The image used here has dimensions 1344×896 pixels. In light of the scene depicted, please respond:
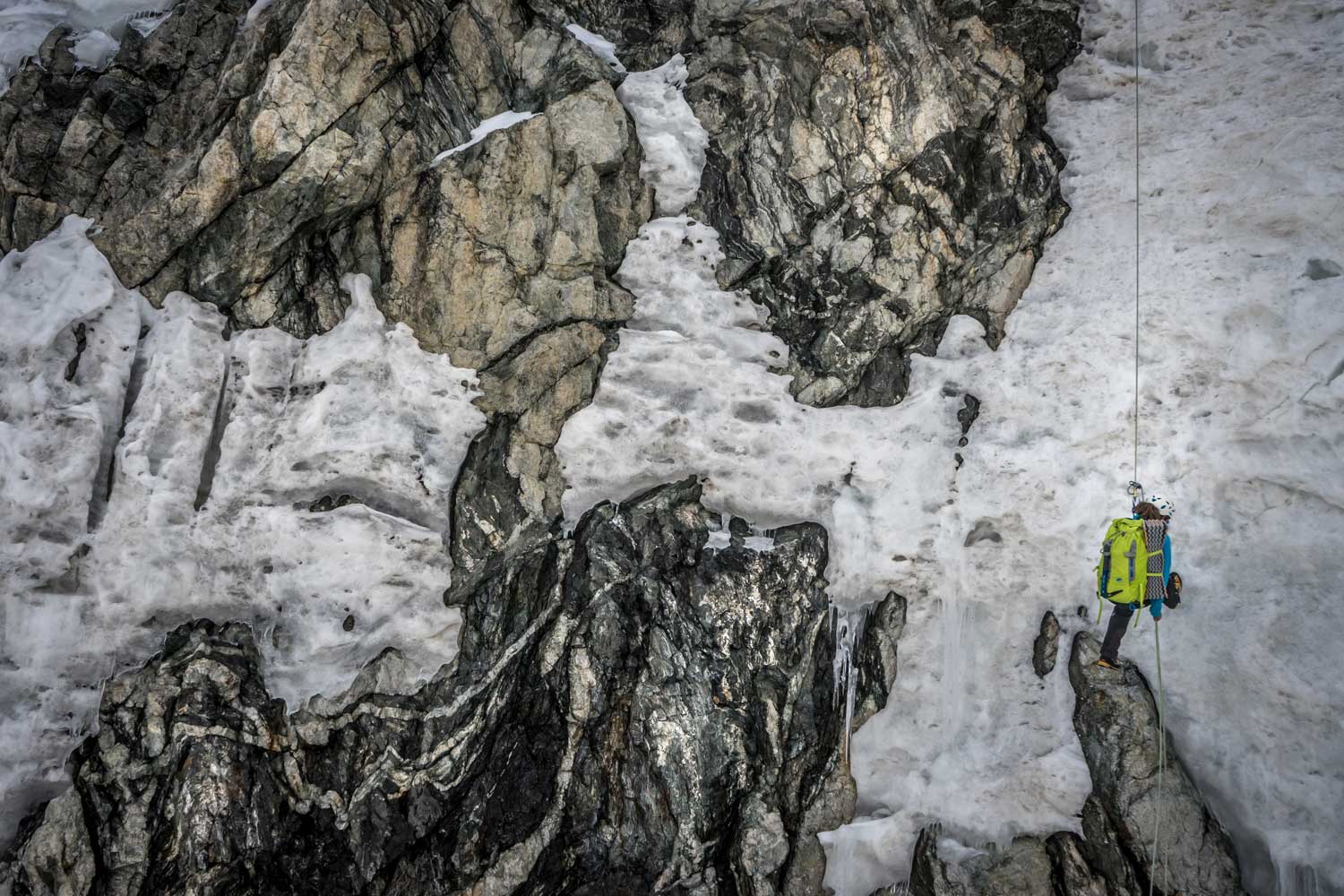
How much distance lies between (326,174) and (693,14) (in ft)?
17.9

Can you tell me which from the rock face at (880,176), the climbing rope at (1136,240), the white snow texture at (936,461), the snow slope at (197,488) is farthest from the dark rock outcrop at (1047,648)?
the snow slope at (197,488)

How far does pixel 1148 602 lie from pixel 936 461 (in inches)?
110

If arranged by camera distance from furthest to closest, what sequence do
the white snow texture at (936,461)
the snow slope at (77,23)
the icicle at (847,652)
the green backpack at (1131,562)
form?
the snow slope at (77,23), the icicle at (847,652), the white snow texture at (936,461), the green backpack at (1131,562)

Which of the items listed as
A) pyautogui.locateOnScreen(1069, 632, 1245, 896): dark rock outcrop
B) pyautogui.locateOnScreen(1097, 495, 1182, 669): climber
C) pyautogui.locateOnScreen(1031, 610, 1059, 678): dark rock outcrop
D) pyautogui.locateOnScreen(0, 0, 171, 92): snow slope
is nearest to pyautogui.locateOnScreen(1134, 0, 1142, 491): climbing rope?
pyautogui.locateOnScreen(1097, 495, 1182, 669): climber

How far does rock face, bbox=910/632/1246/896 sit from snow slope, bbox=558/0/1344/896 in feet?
0.75

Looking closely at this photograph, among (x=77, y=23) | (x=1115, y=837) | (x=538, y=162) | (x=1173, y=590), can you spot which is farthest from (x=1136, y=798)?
(x=77, y=23)

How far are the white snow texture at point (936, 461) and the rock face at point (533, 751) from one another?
487 mm

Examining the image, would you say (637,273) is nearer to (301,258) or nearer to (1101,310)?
(301,258)

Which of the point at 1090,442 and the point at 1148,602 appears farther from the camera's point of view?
the point at 1090,442

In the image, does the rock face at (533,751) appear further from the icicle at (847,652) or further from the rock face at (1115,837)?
the rock face at (1115,837)

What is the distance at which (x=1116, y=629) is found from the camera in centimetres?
919

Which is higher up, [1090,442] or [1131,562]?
[1090,442]

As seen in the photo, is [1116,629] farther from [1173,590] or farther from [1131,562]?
[1131,562]

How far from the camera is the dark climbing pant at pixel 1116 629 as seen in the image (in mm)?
9023
